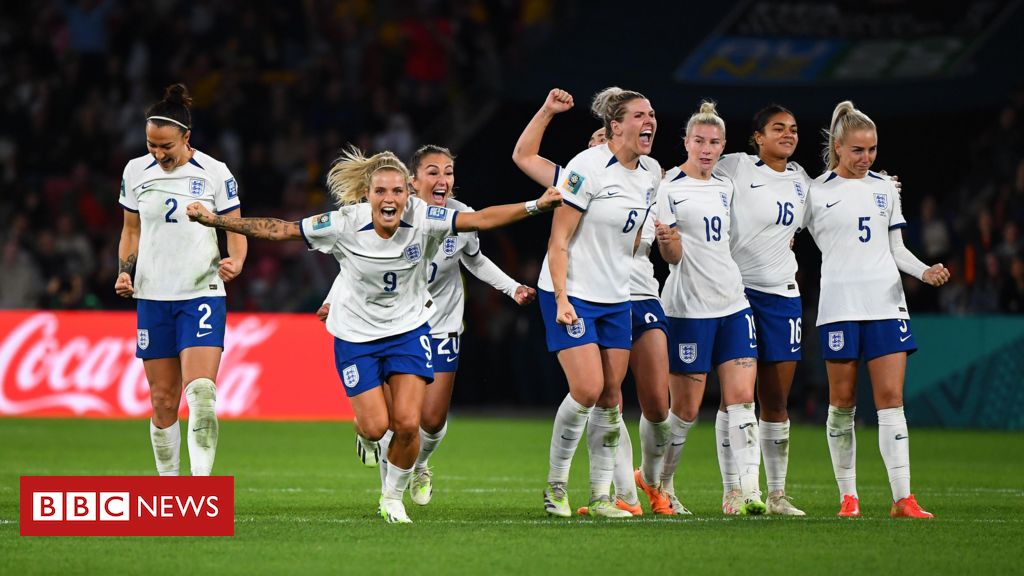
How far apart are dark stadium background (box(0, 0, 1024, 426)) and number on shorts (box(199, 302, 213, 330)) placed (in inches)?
441

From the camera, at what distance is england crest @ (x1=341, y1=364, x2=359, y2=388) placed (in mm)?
8914

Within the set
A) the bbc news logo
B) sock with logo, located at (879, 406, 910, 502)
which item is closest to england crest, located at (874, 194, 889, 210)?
sock with logo, located at (879, 406, 910, 502)

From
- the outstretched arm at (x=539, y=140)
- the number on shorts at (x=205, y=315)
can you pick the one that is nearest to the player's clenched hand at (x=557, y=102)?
the outstretched arm at (x=539, y=140)

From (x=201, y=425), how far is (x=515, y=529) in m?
2.04

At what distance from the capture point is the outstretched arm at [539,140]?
9.12 metres

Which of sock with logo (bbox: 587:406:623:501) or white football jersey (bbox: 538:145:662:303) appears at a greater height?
white football jersey (bbox: 538:145:662:303)

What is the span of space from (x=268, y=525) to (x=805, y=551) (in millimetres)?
3056

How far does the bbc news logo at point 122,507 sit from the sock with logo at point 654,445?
2.84 meters

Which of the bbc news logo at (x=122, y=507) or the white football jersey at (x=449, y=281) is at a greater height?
the white football jersey at (x=449, y=281)

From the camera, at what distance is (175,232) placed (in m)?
9.33

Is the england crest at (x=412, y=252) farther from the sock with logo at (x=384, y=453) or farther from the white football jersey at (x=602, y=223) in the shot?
the sock with logo at (x=384, y=453)

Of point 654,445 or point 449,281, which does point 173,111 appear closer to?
point 449,281

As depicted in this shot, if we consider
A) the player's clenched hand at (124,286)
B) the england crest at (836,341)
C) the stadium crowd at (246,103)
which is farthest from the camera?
the stadium crowd at (246,103)

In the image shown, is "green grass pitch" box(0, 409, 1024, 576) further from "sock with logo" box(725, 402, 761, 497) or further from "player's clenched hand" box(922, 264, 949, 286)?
"player's clenched hand" box(922, 264, 949, 286)
